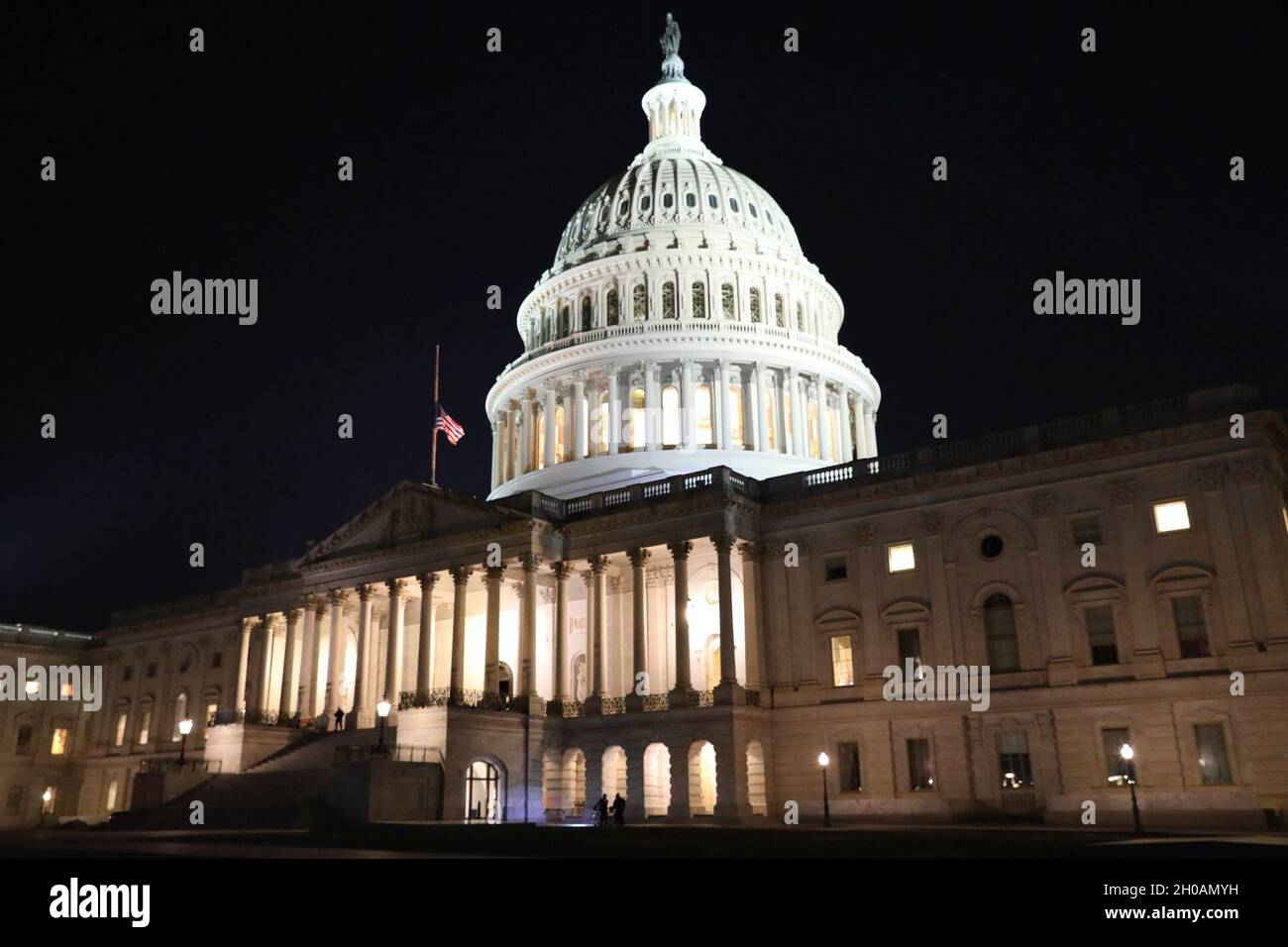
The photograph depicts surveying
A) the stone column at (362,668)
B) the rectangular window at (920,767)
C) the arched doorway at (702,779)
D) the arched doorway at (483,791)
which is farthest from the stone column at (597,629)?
the rectangular window at (920,767)

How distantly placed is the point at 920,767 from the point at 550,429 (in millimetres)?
36609

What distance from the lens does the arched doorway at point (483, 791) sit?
46.9m

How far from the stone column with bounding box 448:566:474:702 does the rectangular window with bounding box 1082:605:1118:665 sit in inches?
1106

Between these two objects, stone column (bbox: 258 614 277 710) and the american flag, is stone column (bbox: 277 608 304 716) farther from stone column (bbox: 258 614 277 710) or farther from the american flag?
the american flag

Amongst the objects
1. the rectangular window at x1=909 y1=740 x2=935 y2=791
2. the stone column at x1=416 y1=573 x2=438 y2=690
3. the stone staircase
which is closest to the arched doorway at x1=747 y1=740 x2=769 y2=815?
the rectangular window at x1=909 y1=740 x2=935 y2=791

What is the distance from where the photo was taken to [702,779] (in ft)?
167

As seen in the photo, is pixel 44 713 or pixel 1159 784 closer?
pixel 1159 784

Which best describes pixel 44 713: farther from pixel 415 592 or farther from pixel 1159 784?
pixel 1159 784

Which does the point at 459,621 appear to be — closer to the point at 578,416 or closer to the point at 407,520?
the point at 407,520

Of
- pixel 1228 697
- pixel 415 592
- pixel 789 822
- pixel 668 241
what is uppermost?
pixel 668 241

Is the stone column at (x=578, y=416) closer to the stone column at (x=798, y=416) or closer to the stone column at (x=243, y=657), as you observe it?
the stone column at (x=798, y=416)
